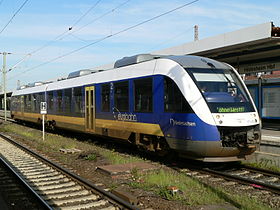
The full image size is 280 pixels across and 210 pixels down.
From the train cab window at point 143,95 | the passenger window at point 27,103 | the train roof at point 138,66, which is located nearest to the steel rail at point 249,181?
the train cab window at point 143,95

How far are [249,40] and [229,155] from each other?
5.37 m

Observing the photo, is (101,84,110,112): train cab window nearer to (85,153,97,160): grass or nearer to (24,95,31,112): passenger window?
(85,153,97,160): grass

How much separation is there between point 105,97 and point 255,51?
665cm

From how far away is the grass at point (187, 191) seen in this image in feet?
19.4

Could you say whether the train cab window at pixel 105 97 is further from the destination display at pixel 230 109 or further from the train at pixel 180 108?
the destination display at pixel 230 109

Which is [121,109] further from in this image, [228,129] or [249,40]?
[249,40]

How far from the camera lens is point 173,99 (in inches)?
345

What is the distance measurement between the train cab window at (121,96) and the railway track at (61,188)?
114 inches

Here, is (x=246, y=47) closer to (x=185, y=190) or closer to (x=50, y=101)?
(x=185, y=190)

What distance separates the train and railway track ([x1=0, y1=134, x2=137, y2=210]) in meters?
2.63

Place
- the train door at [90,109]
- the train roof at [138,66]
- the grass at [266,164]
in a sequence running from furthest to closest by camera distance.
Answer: the train door at [90,109] < the train roof at [138,66] < the grass at [266,164]

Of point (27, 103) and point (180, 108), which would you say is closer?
point (180, 108)

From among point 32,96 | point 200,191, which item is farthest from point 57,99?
point 200,191

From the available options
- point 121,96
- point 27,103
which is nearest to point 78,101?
point 121,96
